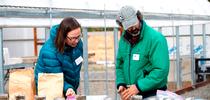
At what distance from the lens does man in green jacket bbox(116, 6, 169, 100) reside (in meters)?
3.91

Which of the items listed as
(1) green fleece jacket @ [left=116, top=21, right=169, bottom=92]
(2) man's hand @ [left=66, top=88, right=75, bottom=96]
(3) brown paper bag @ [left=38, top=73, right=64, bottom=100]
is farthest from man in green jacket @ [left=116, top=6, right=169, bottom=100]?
(3) brown paper bag @ [left=38, top=73, right=64, bottom=100]

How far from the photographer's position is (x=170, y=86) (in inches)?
422

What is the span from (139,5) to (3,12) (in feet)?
12.3

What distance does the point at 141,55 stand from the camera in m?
4.01

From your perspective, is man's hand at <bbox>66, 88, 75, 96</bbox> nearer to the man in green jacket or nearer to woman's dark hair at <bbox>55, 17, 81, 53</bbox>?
woman's dark hair at <bbox>55, 17, 81, 53</bbox>

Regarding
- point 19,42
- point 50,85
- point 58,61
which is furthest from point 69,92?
point 19,42

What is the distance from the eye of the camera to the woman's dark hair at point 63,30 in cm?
371

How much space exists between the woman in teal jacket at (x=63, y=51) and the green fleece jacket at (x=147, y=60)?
1.46ft

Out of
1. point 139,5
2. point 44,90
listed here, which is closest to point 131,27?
point 44,90

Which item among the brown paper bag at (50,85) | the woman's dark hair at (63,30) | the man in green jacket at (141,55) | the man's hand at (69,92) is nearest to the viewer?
the brown paper bag at (50,85)

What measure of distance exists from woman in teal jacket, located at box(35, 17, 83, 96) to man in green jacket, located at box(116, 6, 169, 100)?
410 millimetres

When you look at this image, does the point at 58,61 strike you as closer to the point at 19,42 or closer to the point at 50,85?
the point at 50,85

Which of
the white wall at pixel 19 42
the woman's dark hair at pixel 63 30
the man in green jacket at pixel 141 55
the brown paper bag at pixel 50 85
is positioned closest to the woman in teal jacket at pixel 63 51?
the woman's dark hair at pixel 63 30

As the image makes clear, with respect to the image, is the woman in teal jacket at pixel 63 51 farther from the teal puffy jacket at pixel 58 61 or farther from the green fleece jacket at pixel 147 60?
the green fleece jacket at pixel 147 60
